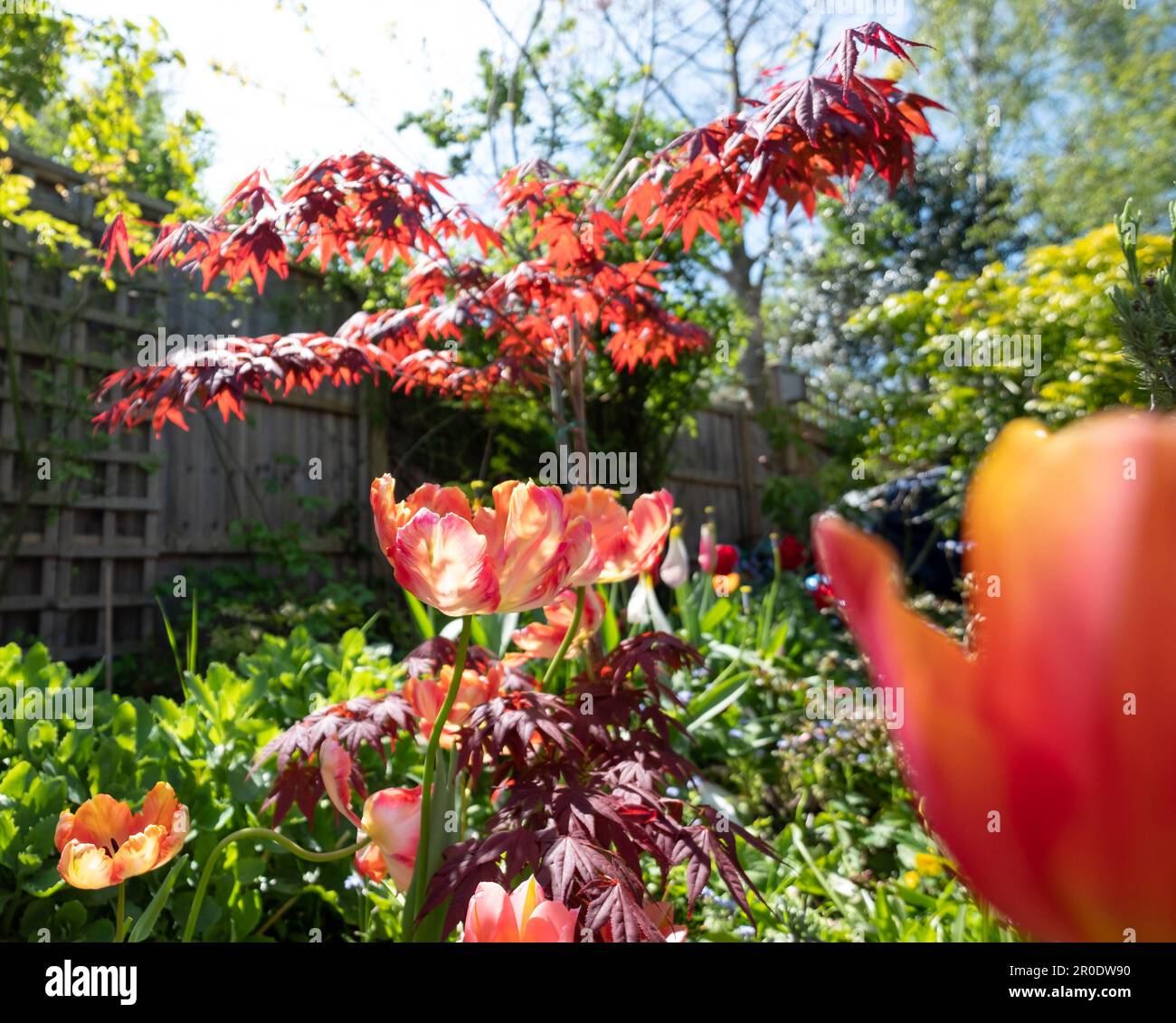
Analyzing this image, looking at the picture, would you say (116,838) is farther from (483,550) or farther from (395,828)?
(483,550)

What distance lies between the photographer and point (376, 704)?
Result: 51.0 inches

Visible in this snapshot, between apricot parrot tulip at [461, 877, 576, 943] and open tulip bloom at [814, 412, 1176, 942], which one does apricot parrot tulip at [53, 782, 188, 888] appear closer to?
apricot parrot tulip at [461, 877, 576, 943]

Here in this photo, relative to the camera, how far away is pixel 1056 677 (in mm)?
149

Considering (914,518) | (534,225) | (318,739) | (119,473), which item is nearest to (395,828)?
(318,739)

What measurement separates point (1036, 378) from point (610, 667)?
3242 millimetres

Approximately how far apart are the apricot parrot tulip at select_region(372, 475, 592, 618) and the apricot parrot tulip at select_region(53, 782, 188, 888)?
431 millimetres

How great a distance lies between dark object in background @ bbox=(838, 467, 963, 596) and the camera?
5.20 metres

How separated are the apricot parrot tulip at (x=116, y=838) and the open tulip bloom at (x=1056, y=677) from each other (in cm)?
91

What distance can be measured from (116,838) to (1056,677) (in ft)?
3.41

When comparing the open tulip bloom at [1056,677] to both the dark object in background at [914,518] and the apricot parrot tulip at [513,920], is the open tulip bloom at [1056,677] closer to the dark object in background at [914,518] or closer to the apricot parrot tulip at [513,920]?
the apricot parrot tulip at [513,920]

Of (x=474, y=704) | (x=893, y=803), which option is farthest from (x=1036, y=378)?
(x=474, y=704)

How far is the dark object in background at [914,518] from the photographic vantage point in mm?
5199

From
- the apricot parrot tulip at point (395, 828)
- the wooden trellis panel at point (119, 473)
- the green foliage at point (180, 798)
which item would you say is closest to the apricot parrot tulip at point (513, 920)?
the apricot parrot tulip at point (395, 828)
